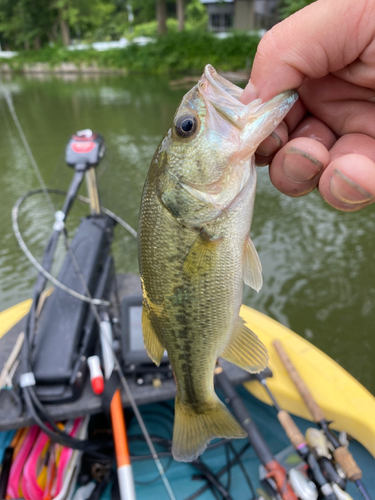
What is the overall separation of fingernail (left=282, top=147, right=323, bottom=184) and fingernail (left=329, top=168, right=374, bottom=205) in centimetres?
15

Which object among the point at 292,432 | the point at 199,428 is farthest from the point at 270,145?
the point at 292,432

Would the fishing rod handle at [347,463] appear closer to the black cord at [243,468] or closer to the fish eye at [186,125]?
the black cord at [243,468]

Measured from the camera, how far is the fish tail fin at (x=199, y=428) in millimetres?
1471

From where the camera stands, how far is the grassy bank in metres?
23.5

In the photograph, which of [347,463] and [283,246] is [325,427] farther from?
[283,246]

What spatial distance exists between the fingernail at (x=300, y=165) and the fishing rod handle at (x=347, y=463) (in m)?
1.64

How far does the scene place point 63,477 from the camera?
238cm

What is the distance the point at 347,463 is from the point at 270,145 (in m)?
1.85

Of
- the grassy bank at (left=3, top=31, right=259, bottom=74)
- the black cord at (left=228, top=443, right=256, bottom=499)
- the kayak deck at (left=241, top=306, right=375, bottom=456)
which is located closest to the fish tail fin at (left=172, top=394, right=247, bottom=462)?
the kayak deck at (left=241, top=306, right=375, bottom=456)

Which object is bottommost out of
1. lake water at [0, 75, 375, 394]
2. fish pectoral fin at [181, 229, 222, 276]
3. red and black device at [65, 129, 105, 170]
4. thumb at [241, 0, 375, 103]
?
lake water at [0, 75, 375, 394]

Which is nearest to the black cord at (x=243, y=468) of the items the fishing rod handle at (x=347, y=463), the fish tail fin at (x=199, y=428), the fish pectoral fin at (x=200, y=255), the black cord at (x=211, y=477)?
the black cord at (x=211, y=477)

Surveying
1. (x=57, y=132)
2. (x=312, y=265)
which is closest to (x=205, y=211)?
(x=312, y=265)

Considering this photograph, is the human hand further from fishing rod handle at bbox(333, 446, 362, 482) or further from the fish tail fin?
fishing rod handle at bbox(333, 446, 362, 482)

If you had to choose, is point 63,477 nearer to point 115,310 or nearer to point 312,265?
point 115,310
